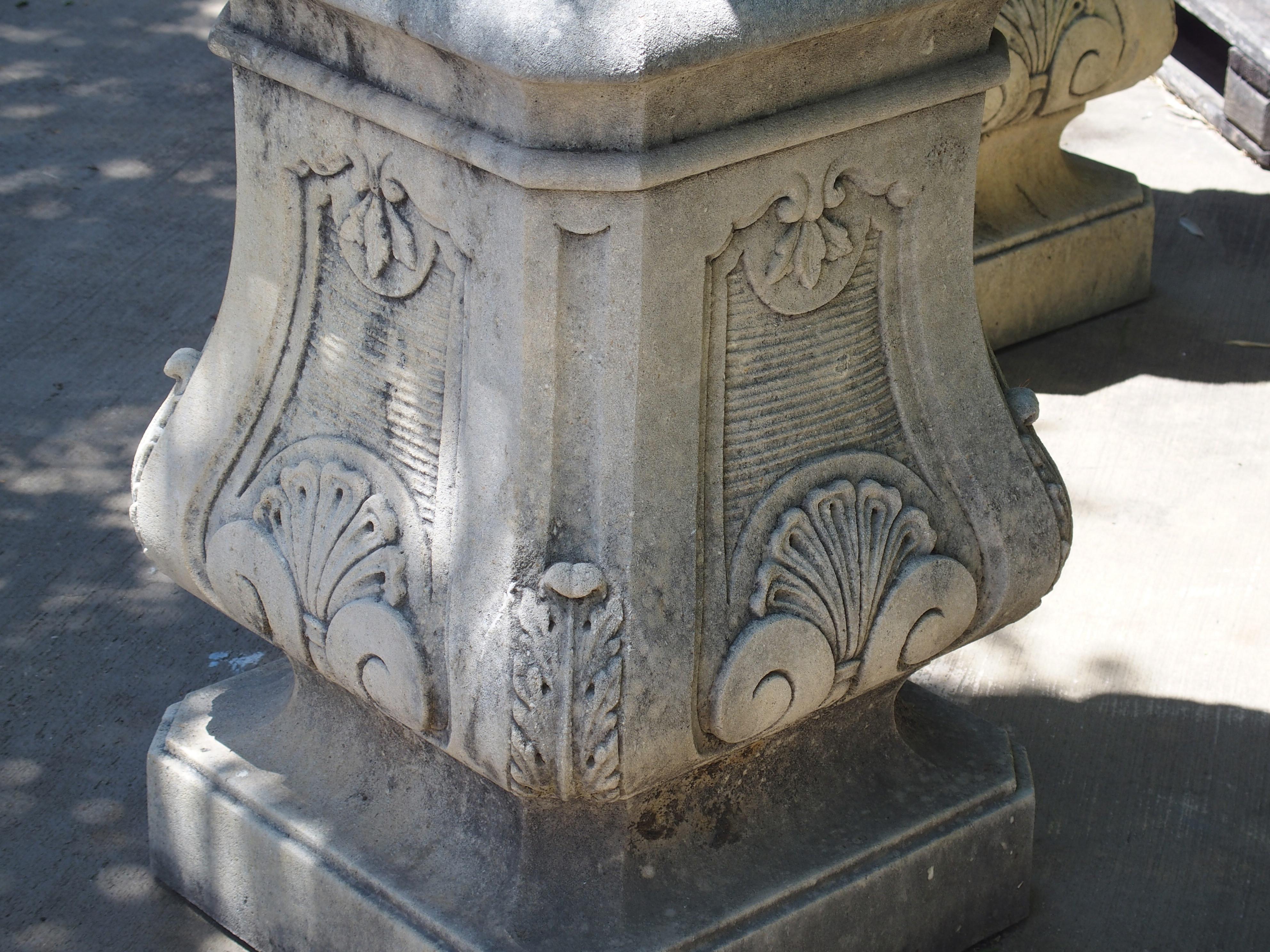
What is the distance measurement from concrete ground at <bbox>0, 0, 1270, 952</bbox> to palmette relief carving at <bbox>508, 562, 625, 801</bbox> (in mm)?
846

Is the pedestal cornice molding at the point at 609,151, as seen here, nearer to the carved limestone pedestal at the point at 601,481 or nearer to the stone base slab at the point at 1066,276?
the carved limestone pedestal at the point at 601,481

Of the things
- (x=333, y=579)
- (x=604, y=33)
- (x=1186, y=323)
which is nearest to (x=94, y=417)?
(x=333, y=579)

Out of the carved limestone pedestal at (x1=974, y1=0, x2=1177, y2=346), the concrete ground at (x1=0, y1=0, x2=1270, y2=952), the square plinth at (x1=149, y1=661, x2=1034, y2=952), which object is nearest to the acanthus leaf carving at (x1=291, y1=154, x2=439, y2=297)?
the square plinth at (x1=149, y1=661, x2=1034, y2=952)

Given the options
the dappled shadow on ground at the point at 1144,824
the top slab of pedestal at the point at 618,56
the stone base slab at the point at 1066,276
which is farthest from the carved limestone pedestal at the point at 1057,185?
the top slab of pedestal at the point at 618,56

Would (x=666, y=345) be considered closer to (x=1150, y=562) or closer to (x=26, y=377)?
(x=1150, y=562)

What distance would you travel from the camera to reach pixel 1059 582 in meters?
3.63

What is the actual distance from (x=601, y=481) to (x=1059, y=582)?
1.85m

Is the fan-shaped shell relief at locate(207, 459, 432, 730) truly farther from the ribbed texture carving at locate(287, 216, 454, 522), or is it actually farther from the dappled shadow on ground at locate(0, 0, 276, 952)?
the dappled shadow on ground at locate(0, 0, 276, 952)

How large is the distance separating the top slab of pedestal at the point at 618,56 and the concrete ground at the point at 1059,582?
1393 mm

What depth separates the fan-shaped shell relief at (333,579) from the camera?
223 cm

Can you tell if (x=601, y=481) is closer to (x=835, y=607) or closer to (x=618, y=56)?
(x=835, y=607)

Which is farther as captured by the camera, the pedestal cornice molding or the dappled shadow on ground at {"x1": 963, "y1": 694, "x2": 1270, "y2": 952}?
the dappled shadow on ground at {"x1": 963, "y1": 694, "x2": 1270, "y2": 952}

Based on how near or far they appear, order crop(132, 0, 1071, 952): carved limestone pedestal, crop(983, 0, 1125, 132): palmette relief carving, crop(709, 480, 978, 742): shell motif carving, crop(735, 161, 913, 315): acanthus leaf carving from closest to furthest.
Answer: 1. crop(132, 0, 1071, 952): carved limestone pedestal
2. crop(735, 161, 913, 315): acanthus leaf carving
3. crop(709, 480, 978, 742): shell motif carving
4. crop(983, 0, 1125, 132): palmette relief carving

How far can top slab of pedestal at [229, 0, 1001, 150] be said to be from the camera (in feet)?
6.03
